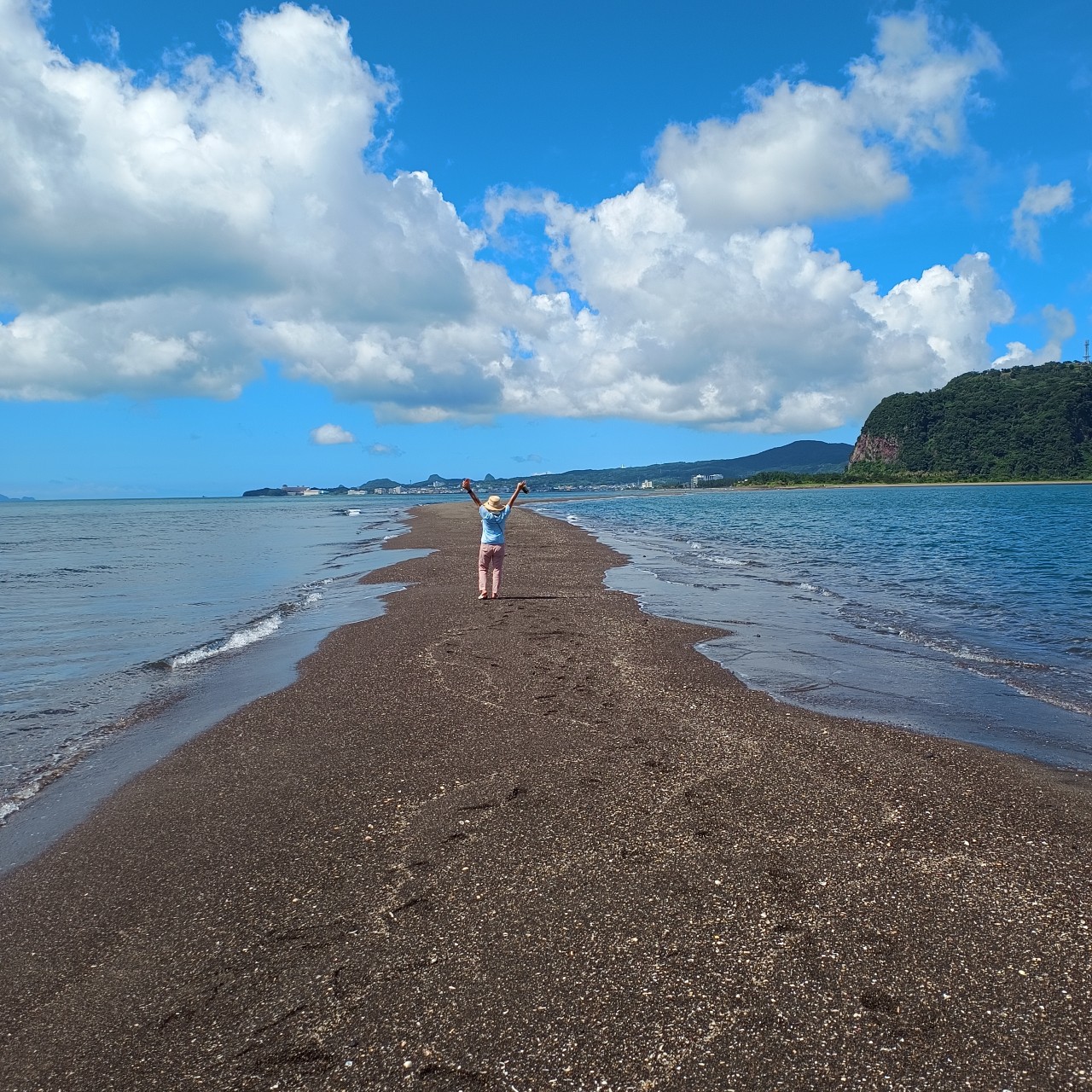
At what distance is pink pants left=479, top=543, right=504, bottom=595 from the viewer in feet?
62.8

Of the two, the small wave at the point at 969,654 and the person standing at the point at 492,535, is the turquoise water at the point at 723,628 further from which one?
the person standing at the point at 492,535

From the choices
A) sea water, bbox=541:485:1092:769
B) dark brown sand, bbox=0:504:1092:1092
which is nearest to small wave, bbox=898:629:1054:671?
sea water, bbox=541:485:1092:769

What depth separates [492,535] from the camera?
18.8 metres

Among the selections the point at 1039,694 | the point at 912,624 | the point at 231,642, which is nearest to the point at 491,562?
the point at 231,642

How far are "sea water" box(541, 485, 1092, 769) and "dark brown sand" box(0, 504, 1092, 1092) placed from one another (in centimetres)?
197

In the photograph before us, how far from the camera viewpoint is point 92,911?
5.25m

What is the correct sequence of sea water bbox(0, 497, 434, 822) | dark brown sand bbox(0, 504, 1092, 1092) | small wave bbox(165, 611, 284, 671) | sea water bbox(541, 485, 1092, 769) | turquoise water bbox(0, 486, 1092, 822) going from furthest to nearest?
1. small wave bbox(165, 611, 284, 671)
2. sea water bbox(541, 485, 1092, 769)
3. turquoise water bbox(0, 486, 1092, 822)
4. sea water bbox(0, 497, 434, 822)
5. dark brown sand bbox(0, 504, 1092, 1092)

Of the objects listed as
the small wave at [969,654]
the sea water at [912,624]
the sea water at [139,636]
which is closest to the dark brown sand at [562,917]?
the sea water at [912,624]

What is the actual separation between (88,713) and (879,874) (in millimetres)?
10332

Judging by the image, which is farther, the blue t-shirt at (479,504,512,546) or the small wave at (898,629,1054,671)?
the blue t-shirt at (479,504,512,546)

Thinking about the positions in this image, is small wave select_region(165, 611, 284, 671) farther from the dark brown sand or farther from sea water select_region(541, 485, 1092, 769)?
sea water select_region(541, 485, 1092, 769)

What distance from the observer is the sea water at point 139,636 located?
32.1 ft

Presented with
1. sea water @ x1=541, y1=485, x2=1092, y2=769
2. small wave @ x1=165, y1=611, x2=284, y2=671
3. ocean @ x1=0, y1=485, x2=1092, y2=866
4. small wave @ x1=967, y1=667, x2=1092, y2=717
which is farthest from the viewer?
small wave @ x1=165, y1=611, x2=284, y2=671

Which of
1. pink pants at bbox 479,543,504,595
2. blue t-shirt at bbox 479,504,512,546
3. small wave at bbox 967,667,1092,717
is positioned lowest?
small wave at bbox 967,667,1092,717
